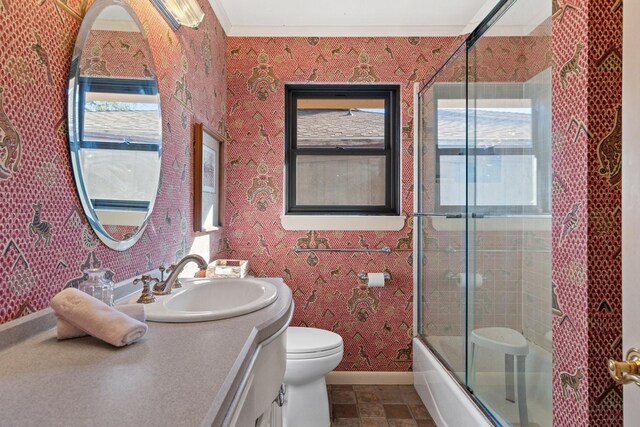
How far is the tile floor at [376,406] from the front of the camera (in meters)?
2.09

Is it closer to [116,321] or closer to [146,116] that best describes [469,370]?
[116,321]

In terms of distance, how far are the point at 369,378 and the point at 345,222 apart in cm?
106

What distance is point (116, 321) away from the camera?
2.55ft

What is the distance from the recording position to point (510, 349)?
1514mm

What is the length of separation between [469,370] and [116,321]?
1.57 m

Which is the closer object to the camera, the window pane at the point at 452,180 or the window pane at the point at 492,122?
the window pane at the point at 492,122

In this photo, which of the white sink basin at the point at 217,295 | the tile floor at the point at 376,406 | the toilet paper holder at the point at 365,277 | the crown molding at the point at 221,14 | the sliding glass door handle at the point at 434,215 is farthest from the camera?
the toilet paper holder at the point at 365,277

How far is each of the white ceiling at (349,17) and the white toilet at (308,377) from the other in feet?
6.40

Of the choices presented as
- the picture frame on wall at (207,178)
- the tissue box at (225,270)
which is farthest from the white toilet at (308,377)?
the picture frame on wall at (207,178)

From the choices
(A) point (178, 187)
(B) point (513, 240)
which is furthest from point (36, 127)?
(B) point (513, 240)

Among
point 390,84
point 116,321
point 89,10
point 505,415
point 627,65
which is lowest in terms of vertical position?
point 505,415

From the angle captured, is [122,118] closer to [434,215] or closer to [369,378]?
[434,215]

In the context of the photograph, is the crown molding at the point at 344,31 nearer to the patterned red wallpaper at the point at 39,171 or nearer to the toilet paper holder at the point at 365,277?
the patterned red wallpaper at the point at 39,171

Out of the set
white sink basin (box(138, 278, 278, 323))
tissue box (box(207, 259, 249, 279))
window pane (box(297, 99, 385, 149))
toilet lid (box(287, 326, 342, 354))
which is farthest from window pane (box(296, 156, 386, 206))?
white sink basin (box(138, 278, 278, 323))
